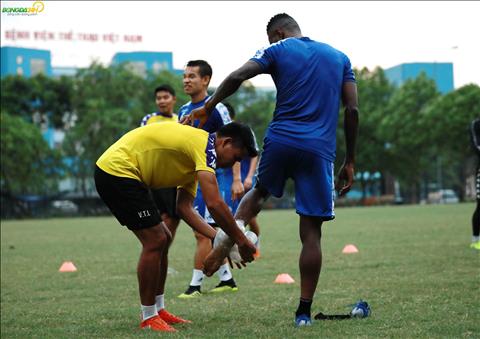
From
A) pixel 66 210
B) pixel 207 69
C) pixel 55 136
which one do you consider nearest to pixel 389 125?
pixel 66 210

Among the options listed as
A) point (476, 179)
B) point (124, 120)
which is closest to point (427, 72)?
point (124, 120)

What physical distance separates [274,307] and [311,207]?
151cm

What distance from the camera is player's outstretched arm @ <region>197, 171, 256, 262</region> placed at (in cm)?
583

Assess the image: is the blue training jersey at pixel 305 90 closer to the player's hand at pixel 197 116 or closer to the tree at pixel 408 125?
the player's hand at pixel 197 116

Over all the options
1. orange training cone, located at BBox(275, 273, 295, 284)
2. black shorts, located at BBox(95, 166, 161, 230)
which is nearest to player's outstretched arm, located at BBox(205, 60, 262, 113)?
black shorts, located at BBox(95, 166, 161, 230)

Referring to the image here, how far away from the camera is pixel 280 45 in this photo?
613 cm

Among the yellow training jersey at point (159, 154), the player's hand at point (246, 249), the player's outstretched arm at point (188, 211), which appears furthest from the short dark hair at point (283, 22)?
the player's hand at point (246, 249)

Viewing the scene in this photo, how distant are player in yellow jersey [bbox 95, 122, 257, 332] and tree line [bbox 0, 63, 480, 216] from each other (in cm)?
5197

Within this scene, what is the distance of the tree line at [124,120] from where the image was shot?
5966 centimetres

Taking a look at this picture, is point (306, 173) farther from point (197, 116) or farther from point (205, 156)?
point (197, 116)

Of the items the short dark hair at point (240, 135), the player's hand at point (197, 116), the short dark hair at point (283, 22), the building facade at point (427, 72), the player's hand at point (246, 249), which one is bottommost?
the player's hand at point (246, 249)

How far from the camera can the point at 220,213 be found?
582cm

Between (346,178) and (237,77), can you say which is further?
(346,178)

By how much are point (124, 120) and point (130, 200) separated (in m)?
60.2
